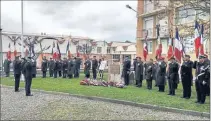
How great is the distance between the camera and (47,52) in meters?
49.0

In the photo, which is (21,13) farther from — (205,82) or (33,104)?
(205,82)

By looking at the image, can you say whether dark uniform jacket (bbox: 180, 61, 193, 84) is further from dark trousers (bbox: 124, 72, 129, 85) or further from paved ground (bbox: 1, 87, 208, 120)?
dark trousers (bbox: 124, 72, 129, 85)

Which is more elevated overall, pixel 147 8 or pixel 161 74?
pixel 147 8

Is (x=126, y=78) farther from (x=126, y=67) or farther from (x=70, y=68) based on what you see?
(x=70, y=68)

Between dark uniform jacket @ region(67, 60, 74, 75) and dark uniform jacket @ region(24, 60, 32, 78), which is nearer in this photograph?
dark uniform jacket @ region(24, 60, 32, 78)

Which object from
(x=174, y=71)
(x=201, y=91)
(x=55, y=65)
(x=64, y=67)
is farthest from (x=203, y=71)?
(x=55, y=65)

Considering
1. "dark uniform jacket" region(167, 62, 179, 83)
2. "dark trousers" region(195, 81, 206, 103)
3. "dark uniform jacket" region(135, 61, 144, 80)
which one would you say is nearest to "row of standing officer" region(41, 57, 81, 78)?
"dark uniform jacket" region(135, 61, 144, 80)

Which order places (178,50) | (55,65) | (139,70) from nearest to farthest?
(178,50) → (139,70) → (55,65)

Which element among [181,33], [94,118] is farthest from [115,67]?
[94,118]

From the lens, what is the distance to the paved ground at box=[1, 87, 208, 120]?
10.2m

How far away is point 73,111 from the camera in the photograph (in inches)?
436

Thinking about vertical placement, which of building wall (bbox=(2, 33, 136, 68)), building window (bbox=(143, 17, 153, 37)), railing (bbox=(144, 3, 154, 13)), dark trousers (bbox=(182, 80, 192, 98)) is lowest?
dark trousers (bbox=(182, 80, 192, 98))

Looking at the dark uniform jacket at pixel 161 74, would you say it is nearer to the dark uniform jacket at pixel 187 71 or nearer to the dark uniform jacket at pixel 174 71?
the dark uniform jacket at pixel 174 71

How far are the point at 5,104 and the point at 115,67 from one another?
30.5ft
